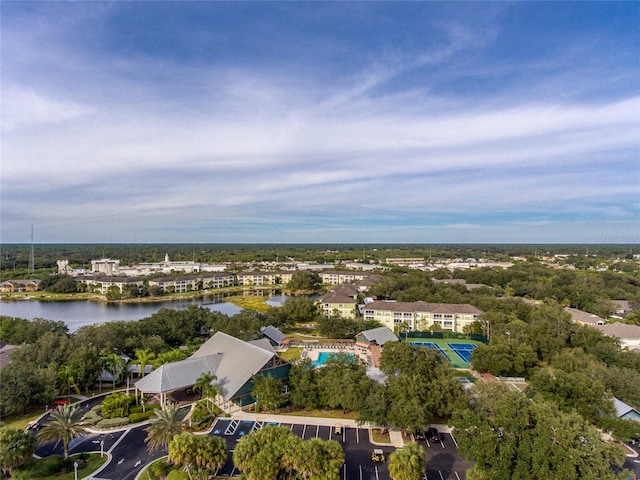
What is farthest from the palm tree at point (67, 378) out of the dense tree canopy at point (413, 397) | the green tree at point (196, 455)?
the dense tree canopy at point (413, 397)

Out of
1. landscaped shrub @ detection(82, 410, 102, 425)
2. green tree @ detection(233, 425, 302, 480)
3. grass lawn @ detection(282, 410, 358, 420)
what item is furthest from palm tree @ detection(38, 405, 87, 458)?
grass lawn @ detection(282, 410, 358, 420)

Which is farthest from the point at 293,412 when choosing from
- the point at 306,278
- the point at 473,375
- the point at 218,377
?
the point at 306,278

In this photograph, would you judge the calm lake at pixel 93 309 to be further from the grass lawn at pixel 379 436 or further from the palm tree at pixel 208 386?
the grass lawn at pixel 379 436

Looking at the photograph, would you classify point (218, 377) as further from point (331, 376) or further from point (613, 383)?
point (613, 383)

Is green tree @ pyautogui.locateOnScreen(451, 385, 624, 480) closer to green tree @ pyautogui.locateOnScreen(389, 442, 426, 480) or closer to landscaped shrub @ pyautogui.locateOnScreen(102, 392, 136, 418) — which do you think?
green tree @ pyautogui.locateOnScreen(389, 442, 426, 480)

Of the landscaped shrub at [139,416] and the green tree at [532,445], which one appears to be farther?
the landscaped shrub at [139,416]

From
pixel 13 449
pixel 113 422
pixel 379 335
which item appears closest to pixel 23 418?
pixel 113 422

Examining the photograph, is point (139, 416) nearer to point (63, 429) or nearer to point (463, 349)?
point (63, 429)
